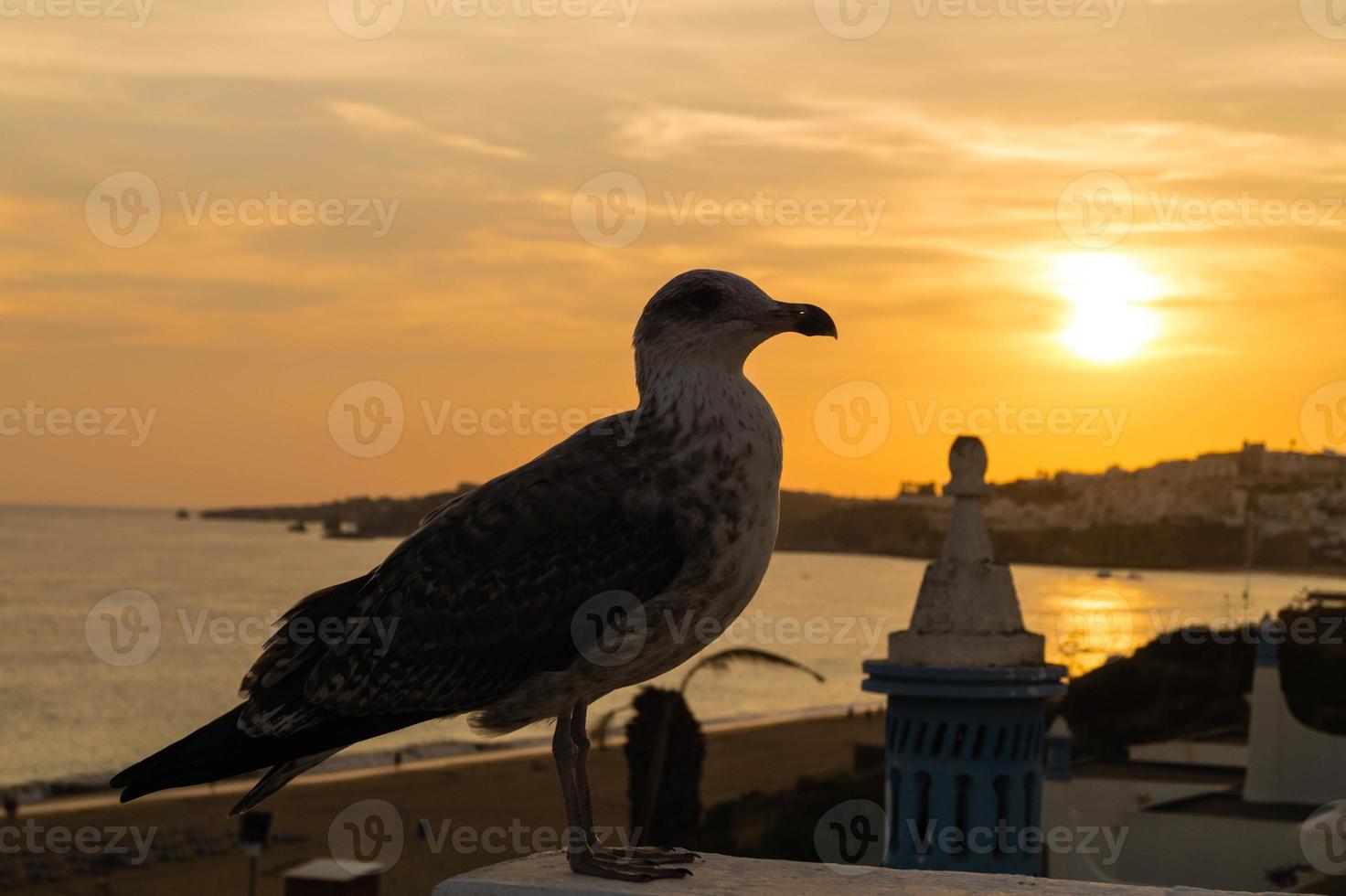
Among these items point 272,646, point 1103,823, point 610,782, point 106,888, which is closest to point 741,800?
point 610,782

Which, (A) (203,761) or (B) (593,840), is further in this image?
(A) (203,761)

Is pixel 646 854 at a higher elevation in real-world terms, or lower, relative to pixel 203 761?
lower

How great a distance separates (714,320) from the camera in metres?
5.89

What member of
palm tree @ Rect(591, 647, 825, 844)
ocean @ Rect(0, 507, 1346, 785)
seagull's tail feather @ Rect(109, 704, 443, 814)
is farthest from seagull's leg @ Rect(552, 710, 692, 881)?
ocean @ Rect(0, 507, 1346, 785)

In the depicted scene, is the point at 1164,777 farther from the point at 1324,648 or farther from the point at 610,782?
the point at 610,782

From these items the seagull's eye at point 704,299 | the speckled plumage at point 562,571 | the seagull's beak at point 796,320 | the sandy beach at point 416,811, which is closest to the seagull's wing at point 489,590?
the speckled plumage at point 562,571

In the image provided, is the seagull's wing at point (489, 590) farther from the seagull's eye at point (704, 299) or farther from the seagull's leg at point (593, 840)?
the seagull's eye at point (704, 299)

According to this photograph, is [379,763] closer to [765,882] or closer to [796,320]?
[765,882]

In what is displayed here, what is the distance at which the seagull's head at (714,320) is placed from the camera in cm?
587

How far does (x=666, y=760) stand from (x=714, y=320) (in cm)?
3827

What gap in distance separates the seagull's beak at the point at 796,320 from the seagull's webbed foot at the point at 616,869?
77.2 inches

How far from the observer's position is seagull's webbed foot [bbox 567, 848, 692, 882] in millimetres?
5715

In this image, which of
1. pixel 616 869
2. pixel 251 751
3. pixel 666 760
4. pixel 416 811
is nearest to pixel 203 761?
pixel 251 751

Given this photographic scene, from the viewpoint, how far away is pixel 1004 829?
14.4 m
